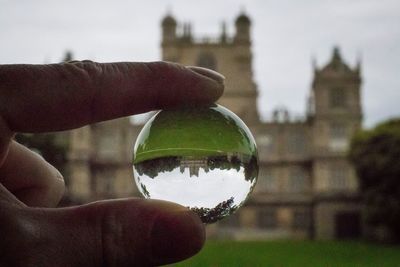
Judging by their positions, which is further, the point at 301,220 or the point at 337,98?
the point at 337,98

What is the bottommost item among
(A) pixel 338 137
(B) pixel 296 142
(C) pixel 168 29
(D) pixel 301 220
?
(D) pixel 301 220

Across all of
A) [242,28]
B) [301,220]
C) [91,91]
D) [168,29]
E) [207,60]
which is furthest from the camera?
[242,28]

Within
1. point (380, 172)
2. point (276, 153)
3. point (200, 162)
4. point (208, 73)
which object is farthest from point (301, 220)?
point (200, 162)

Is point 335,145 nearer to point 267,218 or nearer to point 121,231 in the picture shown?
point 267,218

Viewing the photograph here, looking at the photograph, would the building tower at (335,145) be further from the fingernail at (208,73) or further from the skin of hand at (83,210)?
the skin of hand at (83,210)

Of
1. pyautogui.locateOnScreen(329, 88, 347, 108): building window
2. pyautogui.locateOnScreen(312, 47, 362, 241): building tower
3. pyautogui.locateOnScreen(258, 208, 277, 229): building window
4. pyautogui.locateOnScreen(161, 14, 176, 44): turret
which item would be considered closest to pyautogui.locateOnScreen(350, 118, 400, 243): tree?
pyautogui.locateOnScreen(312, 47, 362, 241): building tower

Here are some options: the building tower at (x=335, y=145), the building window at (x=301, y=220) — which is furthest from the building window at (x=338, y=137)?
the building window at (x=301, y=220)
